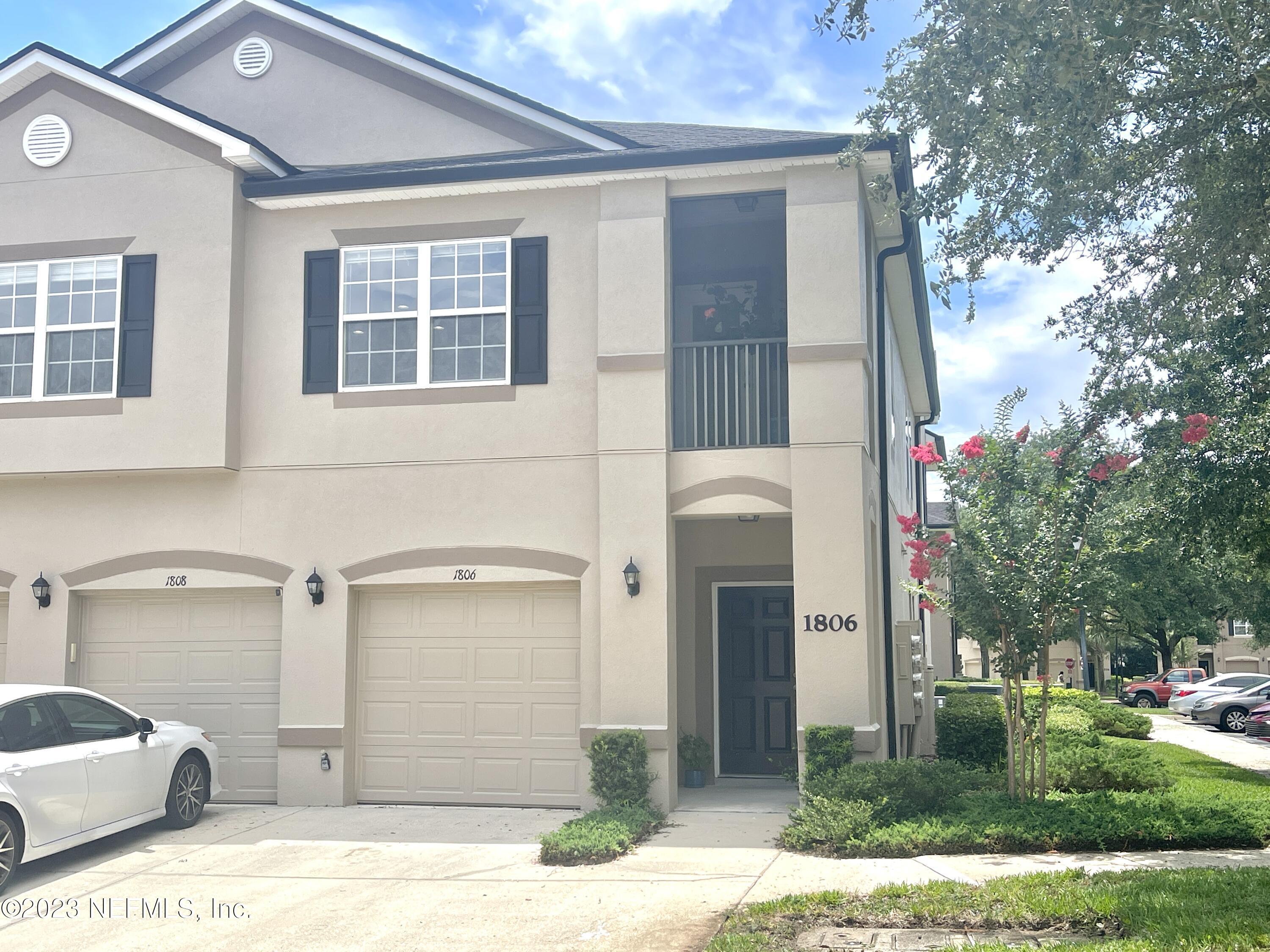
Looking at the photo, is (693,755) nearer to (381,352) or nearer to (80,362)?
(381,352)

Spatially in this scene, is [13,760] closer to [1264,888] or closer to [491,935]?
[491,935]

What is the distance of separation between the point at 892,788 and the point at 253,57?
12.1 metres

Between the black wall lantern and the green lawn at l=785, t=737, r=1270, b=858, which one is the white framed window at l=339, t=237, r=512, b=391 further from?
the green lawn at l=785, t=737, r=1270, b=858

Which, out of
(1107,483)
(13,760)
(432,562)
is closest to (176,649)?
(432,562)

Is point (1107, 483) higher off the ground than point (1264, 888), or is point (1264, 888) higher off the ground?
point (1107, 483)

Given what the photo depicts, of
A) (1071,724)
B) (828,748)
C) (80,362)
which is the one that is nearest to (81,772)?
(80,362)

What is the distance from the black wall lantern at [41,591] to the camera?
12.9 meters

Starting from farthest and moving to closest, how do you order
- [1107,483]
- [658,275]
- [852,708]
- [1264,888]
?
[658,275] → [852,708] → [1107,483] → [1264,888]

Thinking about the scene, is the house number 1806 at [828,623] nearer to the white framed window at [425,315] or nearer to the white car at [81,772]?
the white framed window at [425,315]

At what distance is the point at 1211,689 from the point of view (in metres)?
30.1

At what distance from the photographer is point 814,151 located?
1163cm

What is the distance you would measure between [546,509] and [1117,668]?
5171cm

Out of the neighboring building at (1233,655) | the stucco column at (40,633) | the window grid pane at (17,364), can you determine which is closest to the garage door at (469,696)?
the stucco column at (40,633)

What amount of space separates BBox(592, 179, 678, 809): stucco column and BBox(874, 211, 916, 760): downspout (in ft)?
8.25
